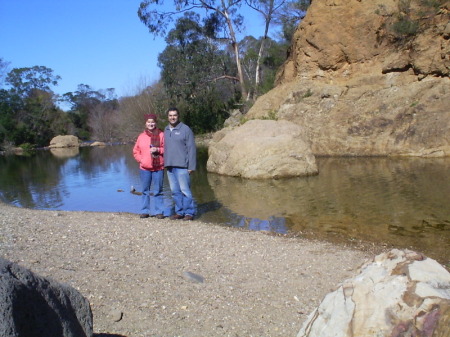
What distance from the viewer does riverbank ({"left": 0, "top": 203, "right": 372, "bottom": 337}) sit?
3.86 metres

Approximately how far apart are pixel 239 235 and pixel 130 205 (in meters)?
4.56

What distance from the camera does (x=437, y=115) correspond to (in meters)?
17.2

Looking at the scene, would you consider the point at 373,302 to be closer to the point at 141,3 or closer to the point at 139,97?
the point at 141,3

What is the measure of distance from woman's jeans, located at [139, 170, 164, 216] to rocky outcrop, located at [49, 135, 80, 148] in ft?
157

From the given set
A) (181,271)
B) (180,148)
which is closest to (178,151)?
(180,148)

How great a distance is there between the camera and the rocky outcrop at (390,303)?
2270 millimetres

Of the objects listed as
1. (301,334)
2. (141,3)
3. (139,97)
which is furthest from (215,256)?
(139,97)

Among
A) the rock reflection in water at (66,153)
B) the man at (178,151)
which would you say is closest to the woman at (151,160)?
the man at (178,151)

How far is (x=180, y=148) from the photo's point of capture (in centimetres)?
787

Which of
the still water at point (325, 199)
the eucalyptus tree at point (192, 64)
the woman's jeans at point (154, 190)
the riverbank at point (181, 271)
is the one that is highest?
the eucalyptus tree at point (192, 64)

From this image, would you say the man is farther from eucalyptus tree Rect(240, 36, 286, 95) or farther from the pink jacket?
eucalyptus tree Rect(240, 36, 286, 95)

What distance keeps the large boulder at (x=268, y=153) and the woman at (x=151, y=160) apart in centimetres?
578

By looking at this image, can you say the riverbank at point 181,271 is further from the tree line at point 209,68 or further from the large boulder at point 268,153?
the tree line at point 209,68

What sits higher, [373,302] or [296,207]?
[373,302]
